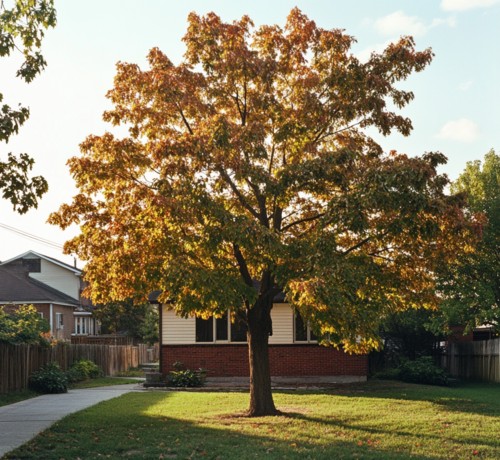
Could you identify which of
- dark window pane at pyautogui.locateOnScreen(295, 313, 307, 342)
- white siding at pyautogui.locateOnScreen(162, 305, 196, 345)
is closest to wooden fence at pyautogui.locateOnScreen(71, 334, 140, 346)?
white siding at pyautogui.locateOnScreen(162, 305, 196, 345)

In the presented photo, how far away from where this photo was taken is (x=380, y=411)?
581 inches

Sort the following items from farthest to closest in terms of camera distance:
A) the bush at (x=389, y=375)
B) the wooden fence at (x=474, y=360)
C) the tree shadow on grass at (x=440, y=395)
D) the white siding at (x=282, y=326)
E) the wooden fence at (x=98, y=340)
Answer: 1. the wooden fence at (x=98, y=340)
2. the bush at (x=389, y=375)
3. the wooden fence at (x=474, y=360)
4. the white siding at (x=282, y=326)
5. the tree shadow on grass at (x=440, y=395)

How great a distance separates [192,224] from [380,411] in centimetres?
646

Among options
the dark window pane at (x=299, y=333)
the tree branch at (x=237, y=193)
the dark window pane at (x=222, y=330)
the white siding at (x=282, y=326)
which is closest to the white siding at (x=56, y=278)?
the dark window pane at (x=222, y=330)

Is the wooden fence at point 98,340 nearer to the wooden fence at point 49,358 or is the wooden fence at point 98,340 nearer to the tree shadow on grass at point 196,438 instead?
the wooden fence at point 49,358

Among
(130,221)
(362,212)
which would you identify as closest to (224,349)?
(130,221)

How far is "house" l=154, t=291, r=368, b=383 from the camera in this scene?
965 inches

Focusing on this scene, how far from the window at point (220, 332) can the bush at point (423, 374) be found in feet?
22.0

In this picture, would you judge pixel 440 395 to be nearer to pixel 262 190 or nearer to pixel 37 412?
pixel 262 190

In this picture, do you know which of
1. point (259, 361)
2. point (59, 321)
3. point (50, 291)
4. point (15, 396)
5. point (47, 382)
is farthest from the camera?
point (50, 291)

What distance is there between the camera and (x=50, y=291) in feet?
144

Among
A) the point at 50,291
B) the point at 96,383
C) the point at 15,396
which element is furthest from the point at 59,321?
the point at 15,396

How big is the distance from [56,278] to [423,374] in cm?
3309

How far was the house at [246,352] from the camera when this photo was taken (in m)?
24.5
